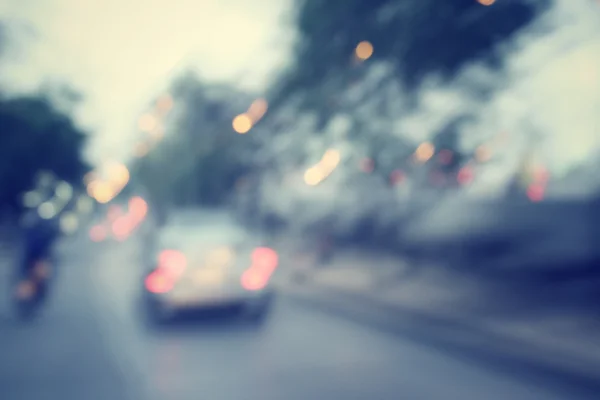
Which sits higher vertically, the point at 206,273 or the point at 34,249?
the point at 34,249

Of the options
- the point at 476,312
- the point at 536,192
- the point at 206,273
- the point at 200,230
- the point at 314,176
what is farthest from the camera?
the point at 314,176

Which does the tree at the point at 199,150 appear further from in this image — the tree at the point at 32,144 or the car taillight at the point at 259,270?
the car taillight at the point at 259,270

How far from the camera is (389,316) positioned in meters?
10.9

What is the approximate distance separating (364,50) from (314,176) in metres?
11.8

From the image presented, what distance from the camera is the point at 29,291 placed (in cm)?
1154

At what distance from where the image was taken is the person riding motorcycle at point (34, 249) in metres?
11.6

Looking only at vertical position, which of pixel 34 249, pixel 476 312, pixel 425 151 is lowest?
pixel 476 312

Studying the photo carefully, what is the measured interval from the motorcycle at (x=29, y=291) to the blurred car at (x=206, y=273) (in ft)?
8.00

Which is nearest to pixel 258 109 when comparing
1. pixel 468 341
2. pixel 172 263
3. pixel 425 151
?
pixel 425 151

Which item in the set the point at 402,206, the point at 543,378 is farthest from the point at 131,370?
the point at 402,206

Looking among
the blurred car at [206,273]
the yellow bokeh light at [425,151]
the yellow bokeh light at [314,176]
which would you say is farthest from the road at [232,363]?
the yellow bokeh light at [314,176]

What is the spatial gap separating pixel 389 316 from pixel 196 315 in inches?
128

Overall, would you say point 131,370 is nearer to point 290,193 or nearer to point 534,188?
point 534,188

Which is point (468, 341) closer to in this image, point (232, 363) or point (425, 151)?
point (232, 363)
